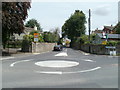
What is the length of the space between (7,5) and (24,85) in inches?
648

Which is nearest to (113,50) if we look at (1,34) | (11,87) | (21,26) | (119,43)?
(119,43)

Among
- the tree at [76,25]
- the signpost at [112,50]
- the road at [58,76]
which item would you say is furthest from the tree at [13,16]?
the tree at [76,25]

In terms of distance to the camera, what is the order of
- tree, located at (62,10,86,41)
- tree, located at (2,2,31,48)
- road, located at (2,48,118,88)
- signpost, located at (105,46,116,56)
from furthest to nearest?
tree, located at (62,10,86,41)
signpost, located at (105,46,116,56)
tree, located at (2,2,31,48)
road, located at (2,48,118,88)

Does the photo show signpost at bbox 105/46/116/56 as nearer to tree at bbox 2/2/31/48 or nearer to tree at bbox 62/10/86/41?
tree at bbox 2/2/31/48

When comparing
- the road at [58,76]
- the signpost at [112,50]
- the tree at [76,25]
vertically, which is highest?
the tree at [76,25]

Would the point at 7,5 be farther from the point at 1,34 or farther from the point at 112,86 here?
the point at 112,86

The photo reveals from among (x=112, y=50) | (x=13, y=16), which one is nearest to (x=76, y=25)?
(x=112, y=50)

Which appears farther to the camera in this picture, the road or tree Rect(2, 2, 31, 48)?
tree Rect(2, 2, 31, 48)

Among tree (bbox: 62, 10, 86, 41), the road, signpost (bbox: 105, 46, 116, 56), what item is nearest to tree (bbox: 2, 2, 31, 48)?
the road

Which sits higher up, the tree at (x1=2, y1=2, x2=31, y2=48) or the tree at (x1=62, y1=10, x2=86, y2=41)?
the tree at (x1=62, y1=10, x2=86, y2=41)

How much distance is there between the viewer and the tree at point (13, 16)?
19.9 m

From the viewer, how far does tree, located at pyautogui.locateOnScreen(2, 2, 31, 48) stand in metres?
19.9

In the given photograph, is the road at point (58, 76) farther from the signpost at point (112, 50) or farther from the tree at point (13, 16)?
the signpost at point (112, 50)

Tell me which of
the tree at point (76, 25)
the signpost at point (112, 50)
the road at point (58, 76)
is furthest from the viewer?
the tree at point (76, 25)
